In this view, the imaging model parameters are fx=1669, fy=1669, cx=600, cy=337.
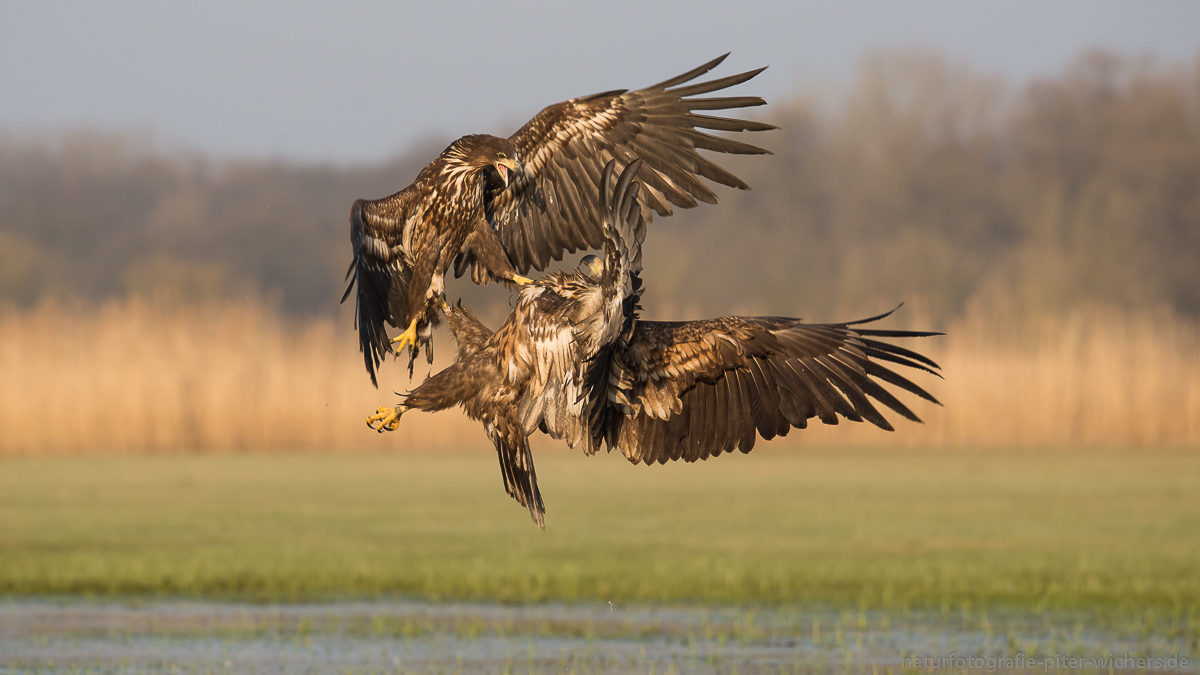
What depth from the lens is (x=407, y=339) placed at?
6414 mm

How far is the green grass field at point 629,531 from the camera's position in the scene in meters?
12.0

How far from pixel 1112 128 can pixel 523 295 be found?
191 ft

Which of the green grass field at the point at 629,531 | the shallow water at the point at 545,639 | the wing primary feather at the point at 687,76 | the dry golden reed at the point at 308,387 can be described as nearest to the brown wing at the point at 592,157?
the wing primary feather at the point at 687,76

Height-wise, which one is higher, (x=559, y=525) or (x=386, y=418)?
(x=386, y=418)

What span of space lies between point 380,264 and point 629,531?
27.0 ft

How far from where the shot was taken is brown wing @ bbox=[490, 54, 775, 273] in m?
6.98

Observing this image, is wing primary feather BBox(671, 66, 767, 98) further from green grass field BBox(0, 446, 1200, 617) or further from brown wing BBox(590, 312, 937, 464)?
green grass field BBox(0, 446, 1200, 617)

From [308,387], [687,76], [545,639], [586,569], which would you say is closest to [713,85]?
[687,76]

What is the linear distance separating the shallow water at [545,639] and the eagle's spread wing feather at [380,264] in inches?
99.9

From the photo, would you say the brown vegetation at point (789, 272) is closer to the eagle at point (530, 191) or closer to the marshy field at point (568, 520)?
the marshy field at point (568, 520)

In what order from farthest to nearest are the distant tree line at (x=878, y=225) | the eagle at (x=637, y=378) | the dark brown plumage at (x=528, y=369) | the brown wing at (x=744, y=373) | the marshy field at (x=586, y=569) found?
1. the distant tree line at (x=878, y=225)
2. the marshy field at (x=586, y=569)
3. the brown wing at (x=744, y=373)
4. the eagle at (x=637, y=378)
5. the dark brown plumage at (x=528, y=369)

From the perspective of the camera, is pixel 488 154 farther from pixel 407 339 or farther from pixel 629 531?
pixel 629 531

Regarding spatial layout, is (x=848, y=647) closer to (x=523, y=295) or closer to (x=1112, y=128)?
(x=523, y=295)

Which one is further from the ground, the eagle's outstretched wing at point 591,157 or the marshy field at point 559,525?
the eagle's outstretched wing at point 591,157
